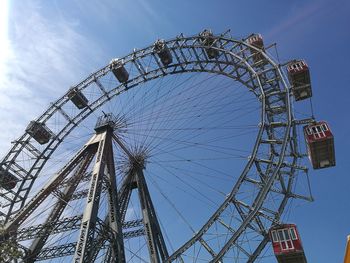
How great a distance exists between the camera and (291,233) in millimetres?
18062

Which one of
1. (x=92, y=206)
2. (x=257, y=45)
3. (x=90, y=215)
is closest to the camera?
(x=90, y=215)

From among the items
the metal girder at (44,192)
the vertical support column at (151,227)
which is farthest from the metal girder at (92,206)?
the vertical support column at (151,227)

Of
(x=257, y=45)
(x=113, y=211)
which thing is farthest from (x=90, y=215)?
(x=257, y=45)

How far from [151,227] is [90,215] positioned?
431 centimetres

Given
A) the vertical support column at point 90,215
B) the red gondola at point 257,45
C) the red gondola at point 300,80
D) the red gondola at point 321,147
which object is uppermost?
the red gondola at point 257,45

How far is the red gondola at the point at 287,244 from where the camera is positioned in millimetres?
17312

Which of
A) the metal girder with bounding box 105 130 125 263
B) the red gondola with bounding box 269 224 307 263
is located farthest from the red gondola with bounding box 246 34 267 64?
the red gondola with bounding box 269 224 307 263

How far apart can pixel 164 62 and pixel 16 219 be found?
13.0 m

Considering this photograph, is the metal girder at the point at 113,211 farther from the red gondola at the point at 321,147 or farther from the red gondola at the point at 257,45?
the red gondola at the point at 257,45

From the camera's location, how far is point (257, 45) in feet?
87.2

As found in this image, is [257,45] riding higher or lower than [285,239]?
higher

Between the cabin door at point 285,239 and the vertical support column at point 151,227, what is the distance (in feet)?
19.9

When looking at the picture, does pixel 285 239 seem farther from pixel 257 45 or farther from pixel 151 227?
pixel 257 45

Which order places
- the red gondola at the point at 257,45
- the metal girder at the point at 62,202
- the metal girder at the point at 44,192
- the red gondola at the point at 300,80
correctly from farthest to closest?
the red gondola at the point at 257,45, the red gondola at the point at 300,80, the metal girder at the point at 44,192, the metal girder at the point at 62,202
